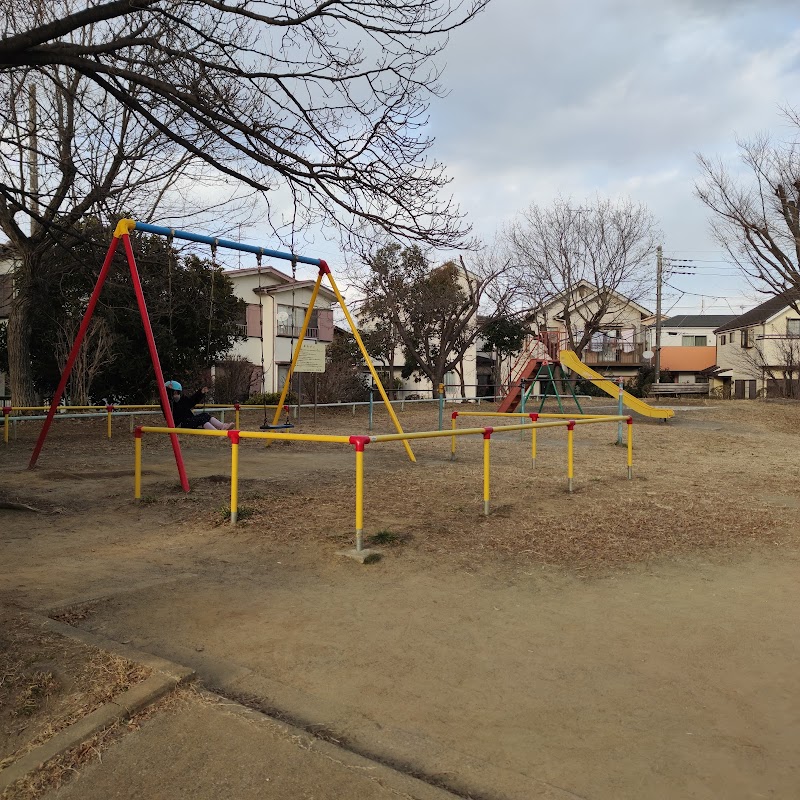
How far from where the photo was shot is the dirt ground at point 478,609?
2.45m

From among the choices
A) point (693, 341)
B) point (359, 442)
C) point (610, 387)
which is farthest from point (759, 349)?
point (359, 442)

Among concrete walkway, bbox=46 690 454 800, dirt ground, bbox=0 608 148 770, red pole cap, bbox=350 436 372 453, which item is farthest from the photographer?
red pole cap, bbox=350 436 372 453

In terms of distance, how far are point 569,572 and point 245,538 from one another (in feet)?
8.27

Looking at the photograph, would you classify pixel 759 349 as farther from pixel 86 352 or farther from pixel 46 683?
pixel 46 683

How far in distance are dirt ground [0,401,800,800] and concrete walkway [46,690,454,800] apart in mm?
137

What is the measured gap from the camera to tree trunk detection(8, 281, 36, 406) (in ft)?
42.8

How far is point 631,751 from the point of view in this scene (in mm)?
2410

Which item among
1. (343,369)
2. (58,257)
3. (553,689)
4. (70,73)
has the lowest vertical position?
(553,689)

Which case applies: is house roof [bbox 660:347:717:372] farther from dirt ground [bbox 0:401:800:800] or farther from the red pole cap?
the red pole cap

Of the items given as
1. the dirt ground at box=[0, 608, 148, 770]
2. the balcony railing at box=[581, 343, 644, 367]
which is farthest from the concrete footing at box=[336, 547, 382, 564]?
the balcony railing at box=[581, 343, 644, 367]

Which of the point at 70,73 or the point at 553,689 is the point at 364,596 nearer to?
the point at 553,689

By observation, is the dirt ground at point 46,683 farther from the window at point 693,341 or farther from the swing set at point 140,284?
the window at point 693,341

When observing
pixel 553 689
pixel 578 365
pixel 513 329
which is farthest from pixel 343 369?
pixel 553 689

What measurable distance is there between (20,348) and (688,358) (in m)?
45.2
